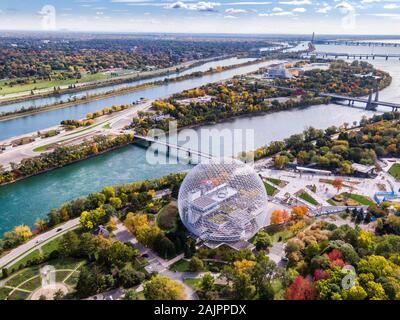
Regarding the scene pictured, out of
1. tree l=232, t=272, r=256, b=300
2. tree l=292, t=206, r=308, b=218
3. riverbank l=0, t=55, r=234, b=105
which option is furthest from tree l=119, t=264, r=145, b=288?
riverbank l=0, t=55, r=234, b=105

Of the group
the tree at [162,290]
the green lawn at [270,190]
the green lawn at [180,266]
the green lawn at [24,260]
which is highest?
the tree at [162,290]

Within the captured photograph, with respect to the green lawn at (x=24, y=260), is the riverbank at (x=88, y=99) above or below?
above

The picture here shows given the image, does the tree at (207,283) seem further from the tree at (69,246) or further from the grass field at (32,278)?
the tree at (69,246)

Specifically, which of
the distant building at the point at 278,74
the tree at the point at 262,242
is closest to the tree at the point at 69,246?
the tree at the point at 262,242

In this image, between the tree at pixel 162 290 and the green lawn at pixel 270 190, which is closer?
the tree at pixel 162 290

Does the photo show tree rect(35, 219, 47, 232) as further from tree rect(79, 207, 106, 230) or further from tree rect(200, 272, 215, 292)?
tree rect(200, 272, 215, 292)

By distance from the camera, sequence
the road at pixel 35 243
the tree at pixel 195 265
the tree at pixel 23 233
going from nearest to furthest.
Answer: the tree at pixel 195 265, the road at pixel 35 243, the tree at pixel 23 233

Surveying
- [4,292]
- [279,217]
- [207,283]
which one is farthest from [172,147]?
[4,292]
